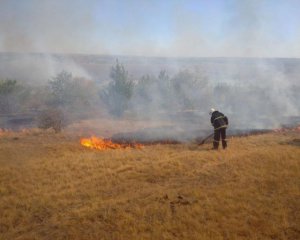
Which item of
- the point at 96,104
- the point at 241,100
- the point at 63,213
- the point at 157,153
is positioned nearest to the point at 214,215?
the point at 63,213

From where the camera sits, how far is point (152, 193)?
967 centimetres

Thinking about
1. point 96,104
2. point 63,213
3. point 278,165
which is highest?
point 96,104

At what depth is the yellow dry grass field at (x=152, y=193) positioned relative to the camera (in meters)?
7.77

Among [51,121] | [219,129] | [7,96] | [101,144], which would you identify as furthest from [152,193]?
[7,96]

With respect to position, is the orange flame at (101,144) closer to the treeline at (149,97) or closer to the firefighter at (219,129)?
the firefighter at (219,129)

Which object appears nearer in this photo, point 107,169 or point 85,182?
point 85,182

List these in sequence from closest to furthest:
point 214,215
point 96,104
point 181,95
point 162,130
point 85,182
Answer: point 214,215, point 85,182, point 162,130, point 181,95, point 96,104

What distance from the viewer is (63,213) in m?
8.69

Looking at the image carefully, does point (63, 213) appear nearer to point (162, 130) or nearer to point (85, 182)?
point (85, 182)

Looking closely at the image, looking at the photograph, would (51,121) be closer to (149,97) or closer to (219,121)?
(219,121)

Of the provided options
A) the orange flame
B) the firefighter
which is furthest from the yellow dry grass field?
the orange flame

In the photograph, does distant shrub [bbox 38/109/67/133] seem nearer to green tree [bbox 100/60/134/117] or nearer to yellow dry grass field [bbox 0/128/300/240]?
yellow dry grass field [bbox 0/128/300/240]

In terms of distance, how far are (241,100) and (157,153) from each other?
21269 mm

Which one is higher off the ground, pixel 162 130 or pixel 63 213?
pixel 162 130
